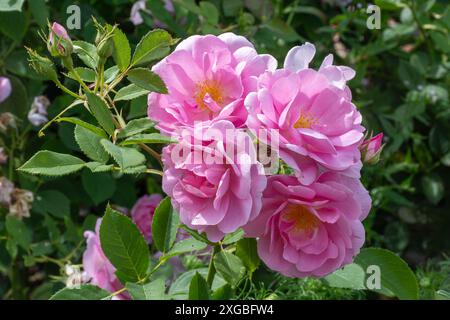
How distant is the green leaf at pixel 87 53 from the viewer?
79 cm

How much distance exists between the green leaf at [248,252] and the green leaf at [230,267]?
0.06ft

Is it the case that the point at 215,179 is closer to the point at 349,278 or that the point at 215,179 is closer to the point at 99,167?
the point at 99,167

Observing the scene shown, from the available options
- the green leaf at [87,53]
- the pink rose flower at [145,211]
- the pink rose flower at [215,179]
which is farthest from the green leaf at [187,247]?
the pink rose flower at [145,211]

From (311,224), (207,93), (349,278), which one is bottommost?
(349,278)

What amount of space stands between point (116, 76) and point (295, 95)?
0.64 feet

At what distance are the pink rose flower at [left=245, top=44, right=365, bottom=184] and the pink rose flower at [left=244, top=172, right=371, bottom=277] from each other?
0.9 inches

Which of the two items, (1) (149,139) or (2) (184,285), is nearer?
(1) (149,139)

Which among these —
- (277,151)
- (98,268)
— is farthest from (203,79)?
(98,268)

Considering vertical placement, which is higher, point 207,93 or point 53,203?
point 207,93

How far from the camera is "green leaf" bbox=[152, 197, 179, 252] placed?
85 cm

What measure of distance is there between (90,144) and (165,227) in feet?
0.42

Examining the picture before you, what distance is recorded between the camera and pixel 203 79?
789 millimetres

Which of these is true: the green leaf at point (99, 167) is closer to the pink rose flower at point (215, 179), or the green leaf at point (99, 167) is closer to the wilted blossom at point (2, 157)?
the pink rose flower at point (215, 179)

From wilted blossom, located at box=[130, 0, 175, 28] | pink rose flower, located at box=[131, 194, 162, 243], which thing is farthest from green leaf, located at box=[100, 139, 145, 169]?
wilted blossom, located at box=[130, 0, 175, 28]
